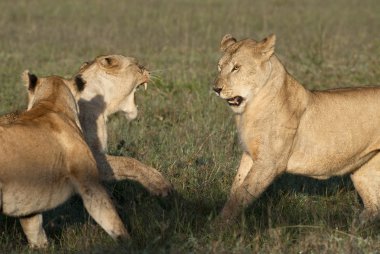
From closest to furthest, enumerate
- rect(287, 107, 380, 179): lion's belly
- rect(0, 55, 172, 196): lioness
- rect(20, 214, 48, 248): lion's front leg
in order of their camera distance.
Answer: rect(20, 214, 48, 248): lion's front leg < rect(287, 107, 380, 179): lion's belly < rect(0, 55, 172, 196): lioness

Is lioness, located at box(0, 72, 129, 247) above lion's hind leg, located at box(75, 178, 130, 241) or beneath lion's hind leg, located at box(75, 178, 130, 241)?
above

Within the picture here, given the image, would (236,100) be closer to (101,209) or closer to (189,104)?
(101,209)

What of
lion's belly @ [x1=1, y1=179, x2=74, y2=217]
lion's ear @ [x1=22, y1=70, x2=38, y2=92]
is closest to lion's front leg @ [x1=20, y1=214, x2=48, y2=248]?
lion's belly @ [x1=1, y1=179, x2=74, y2=217]

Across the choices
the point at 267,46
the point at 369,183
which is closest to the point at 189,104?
the point at 369,183

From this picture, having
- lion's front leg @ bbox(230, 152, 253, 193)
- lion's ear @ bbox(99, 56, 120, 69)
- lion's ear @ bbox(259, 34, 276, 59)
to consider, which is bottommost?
→ lion's front leg @ bbox(230, 152, 253, 193)

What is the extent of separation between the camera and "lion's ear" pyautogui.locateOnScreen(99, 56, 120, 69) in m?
6.11

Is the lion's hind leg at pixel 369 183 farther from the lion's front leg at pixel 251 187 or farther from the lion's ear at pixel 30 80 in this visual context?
the lion's ear at pixel 30 80

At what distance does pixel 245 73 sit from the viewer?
546 cm

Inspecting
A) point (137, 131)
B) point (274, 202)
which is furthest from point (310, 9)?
point (274, 202)

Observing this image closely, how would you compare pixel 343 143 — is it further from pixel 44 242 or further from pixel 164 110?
pixel 164 110

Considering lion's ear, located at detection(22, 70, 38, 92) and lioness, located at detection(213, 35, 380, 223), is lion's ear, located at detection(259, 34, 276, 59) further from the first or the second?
lion's ear, located at detection(22, 70, 38, 92)

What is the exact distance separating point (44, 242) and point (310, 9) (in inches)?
634

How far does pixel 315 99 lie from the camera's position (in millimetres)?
5703

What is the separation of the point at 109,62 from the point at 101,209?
1.85 meters
